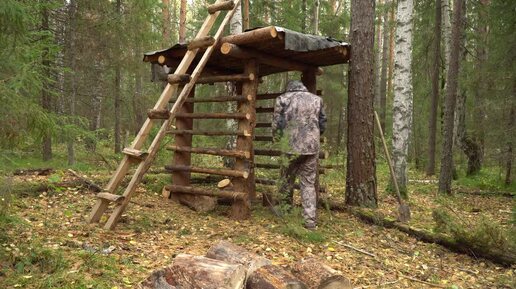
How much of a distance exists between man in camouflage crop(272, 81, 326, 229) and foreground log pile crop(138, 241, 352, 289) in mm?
2554

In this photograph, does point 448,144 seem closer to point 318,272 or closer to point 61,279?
point 318,272

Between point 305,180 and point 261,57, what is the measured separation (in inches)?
89.3

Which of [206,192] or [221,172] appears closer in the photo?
[221,172]

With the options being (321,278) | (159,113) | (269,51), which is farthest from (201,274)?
(269,51)

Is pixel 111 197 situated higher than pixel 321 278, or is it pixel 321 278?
pixel 111 197

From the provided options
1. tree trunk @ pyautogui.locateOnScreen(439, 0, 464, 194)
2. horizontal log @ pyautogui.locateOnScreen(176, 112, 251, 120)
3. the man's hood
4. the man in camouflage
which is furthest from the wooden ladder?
tree trunk @ pyautogui.locateOnScreen(439, 0, 464, 194)

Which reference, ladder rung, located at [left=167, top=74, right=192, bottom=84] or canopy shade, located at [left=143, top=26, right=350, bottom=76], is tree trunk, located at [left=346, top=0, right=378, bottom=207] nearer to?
canopy shade, located at [left=143, top=26, right=350, bottom=76]

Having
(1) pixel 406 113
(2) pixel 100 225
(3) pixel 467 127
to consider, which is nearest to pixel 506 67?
(1) pixel 406 113

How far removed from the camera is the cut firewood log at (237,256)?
13.1 ft

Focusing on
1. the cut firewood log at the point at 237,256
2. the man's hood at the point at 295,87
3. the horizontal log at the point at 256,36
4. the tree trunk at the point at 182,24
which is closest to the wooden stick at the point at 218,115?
the man's hood at the point at 295,87

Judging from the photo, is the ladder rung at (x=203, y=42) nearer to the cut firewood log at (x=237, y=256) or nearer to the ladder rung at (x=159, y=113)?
the ladder rung at (x=159, y=113)

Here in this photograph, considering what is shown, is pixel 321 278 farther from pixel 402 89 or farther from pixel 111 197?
pixel 402 89

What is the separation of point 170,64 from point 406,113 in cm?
576

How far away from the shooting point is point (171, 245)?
531cm
